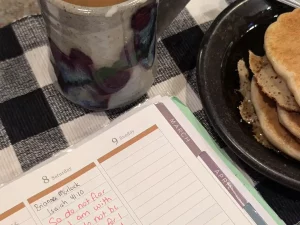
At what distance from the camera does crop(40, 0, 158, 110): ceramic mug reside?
1.48 ft

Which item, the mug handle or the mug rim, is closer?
the mug rim

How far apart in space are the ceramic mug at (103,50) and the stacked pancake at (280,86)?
130 mm

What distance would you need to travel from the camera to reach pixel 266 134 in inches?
21.2

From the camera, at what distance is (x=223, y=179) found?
1.71 feet

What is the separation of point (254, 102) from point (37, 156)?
0.26 meters

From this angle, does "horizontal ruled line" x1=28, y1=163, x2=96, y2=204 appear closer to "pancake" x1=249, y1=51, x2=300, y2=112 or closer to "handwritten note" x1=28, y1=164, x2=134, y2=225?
"handwritten note" x1=28, y1=164, x2=134, y2=225

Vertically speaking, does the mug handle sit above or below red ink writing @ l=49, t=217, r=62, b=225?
above

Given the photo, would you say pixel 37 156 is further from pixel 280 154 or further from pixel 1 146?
pixel 280 154

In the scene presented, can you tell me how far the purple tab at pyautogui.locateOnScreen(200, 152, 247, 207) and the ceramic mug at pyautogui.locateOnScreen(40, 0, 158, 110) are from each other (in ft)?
0.38

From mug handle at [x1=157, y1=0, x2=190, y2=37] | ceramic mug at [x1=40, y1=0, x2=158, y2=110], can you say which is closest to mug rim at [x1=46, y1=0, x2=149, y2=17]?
ceramic mug at [x1=40, y1=0, x2=158, y2=110]

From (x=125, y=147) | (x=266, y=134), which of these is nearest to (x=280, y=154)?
(x=266, y=134)

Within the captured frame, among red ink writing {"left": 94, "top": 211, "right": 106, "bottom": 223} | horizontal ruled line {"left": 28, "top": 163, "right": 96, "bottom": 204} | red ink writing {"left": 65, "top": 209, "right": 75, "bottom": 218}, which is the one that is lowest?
red ink writing {"left": 94, "top": 211, "right": 106, "bottom": 223}

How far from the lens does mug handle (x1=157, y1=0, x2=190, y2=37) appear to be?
1.83 feet

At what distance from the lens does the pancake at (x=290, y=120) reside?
1.70 ft
